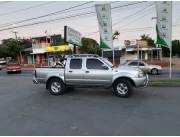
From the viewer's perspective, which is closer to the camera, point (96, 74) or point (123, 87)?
point (123, 87)

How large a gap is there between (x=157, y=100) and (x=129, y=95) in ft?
4.12

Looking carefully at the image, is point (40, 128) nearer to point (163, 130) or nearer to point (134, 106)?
point (163, 130)

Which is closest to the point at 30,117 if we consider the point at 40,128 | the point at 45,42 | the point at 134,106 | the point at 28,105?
the point at 40,128

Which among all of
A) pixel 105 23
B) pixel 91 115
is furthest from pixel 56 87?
pixel 105 23

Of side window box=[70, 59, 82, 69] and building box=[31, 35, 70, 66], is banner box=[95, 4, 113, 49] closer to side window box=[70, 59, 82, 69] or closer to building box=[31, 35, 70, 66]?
side window box=[70, 59, 82, 69]

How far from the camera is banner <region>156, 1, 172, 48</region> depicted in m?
13.9

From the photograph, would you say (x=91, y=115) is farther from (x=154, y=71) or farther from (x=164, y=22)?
(x=154, y=71)

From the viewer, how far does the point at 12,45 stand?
170 ft

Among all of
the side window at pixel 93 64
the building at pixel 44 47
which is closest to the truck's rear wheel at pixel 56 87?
the side window at pixel 93 64

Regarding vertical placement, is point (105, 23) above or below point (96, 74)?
above

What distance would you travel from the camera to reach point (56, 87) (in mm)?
10359

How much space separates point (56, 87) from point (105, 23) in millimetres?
6987

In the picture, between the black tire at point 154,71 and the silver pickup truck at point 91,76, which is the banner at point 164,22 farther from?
the black tire at point 154,71

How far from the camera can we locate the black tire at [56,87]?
10320 mm
